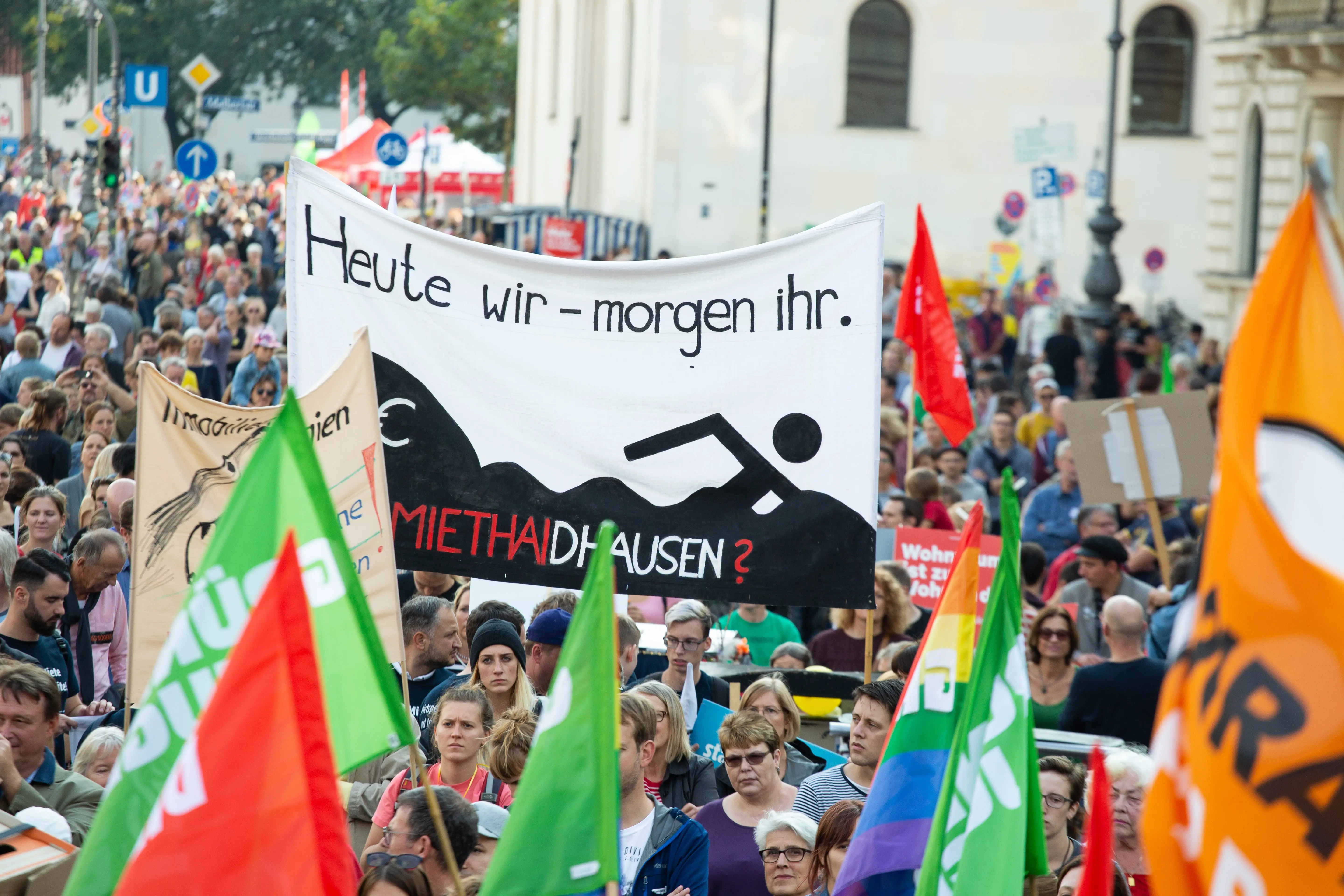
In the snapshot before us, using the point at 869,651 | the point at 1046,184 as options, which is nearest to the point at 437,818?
the point at 869,651

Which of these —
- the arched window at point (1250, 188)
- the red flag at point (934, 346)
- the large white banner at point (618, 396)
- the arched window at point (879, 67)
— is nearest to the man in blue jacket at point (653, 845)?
the large white banner at point (618, 396)

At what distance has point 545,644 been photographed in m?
6.75

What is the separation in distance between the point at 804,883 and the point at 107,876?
229 cm

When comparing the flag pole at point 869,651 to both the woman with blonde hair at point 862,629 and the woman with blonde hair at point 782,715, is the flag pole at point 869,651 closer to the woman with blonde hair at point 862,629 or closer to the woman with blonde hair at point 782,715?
the woman with blonde hair at point 782,715

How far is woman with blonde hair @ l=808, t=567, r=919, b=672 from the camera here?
863 cm

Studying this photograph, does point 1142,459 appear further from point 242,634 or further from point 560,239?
point 560,239

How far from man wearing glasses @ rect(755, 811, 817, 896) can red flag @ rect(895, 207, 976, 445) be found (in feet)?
19.4

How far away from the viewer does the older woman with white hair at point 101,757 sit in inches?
220

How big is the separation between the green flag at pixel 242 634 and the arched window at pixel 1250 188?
90.6 ft

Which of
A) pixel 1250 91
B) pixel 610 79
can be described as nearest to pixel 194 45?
pixel 610 79

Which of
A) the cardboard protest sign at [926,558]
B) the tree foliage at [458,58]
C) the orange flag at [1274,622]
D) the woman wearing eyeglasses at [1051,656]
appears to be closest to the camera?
the orange flag at [1274,622]

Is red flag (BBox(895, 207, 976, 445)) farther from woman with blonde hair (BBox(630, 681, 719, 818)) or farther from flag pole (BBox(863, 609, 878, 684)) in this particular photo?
woman with blonde hair (BBox(630, 681, 719, 818))

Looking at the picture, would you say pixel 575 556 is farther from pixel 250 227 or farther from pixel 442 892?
pixel 250 227

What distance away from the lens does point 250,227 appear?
3166cm
